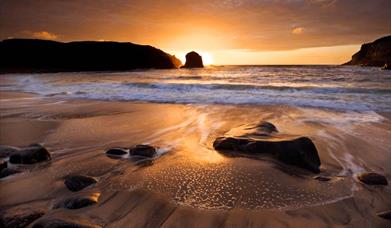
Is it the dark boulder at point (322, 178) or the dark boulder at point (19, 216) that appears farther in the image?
the dark boulder at point (322, 178)

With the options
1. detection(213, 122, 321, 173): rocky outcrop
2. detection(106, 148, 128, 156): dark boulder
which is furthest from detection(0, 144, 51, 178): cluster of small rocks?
detection(213, 122, 321, 173): rocky outcrop

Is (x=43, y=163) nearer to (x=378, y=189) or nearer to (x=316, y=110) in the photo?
(x=378, y=189)

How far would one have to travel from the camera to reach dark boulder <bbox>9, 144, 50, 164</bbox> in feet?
13.8

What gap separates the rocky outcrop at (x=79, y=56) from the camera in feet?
245

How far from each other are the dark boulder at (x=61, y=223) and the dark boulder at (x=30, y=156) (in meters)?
2.05

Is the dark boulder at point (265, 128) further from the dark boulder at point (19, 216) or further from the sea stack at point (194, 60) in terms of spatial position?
the sea stack at point (194, 60)

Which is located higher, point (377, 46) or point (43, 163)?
point (377, 46)

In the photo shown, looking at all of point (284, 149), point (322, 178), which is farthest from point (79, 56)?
point (322, 178)

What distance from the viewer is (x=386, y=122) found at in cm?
718

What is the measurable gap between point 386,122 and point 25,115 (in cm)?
1000

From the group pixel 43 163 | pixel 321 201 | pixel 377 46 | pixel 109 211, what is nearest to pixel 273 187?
pixel 321 201

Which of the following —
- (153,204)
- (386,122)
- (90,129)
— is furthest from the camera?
(386,122)

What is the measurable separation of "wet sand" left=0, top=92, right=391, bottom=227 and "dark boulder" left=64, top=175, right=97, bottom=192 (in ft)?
0.29

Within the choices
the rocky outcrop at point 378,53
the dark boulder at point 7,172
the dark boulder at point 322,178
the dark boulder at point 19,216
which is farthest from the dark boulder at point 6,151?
the rocky outcrop at point 378,53
